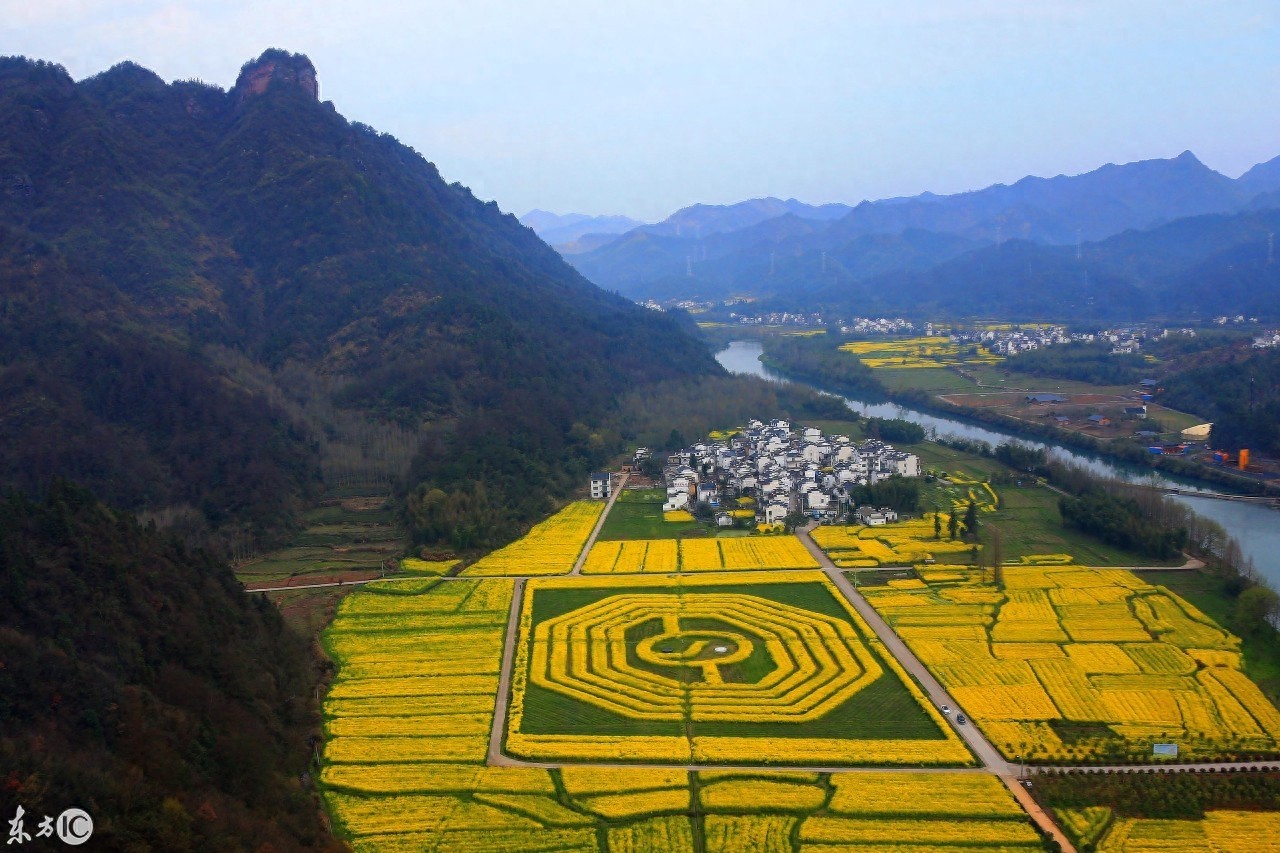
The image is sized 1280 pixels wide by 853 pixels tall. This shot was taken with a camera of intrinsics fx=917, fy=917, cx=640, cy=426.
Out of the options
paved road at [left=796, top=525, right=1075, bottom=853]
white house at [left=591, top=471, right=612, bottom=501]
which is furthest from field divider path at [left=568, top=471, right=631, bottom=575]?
paved road at [left=796, top=525, right=1075, bottom=853]

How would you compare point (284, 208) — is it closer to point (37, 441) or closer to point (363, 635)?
point (37, 441)

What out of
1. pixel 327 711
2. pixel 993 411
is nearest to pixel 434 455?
pixel 327 711

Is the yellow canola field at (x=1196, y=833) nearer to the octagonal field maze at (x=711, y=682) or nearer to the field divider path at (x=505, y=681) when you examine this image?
the octagonal field maze at (x=711, y=682)

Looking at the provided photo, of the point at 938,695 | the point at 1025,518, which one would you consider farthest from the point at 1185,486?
the point at 938,695

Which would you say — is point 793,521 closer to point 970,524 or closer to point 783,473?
point 783,473

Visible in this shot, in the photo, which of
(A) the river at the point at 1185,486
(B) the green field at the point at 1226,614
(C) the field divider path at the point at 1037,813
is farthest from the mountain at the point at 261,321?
(B) the green field at the point at 1226,614

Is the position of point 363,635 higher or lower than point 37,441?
lower
